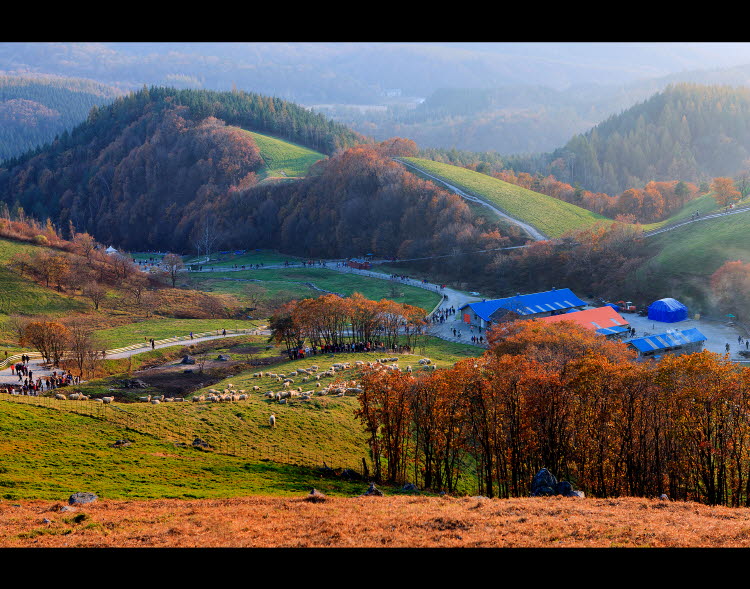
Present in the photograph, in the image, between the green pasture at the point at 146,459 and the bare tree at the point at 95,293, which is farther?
the bare tree at the point at 95,293

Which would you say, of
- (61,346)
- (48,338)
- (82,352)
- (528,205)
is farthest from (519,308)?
(528,205)

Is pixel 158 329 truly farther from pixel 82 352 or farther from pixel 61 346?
pixel 82 352

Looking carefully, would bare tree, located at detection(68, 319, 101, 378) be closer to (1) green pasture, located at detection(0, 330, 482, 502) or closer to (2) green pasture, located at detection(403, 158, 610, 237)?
(1) green pasture, located at detection(0, 330, 482, 502)

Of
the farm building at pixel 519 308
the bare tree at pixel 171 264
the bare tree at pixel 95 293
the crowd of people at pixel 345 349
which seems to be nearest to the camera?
the crowd of people at pixel 345 349

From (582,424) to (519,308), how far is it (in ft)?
168

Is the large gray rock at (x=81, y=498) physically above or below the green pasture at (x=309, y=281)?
below

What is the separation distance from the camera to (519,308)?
9362cm

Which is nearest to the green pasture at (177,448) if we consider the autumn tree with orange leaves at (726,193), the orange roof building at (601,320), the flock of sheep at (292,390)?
the flock of sheep at (292,390)

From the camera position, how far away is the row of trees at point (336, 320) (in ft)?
267

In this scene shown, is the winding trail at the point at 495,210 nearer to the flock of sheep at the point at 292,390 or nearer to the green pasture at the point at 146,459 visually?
the flock of sheep at the point at 292,390

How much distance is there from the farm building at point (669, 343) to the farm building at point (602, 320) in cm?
734

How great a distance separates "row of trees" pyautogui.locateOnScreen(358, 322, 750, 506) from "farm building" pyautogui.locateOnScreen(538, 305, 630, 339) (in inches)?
1623
